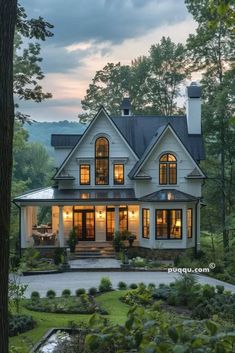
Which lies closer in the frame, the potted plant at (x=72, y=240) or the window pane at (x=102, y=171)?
the potted plant at (x=72, y=240)

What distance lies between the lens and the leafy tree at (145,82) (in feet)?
133

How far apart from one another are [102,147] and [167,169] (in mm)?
4121

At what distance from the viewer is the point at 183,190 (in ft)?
88.9

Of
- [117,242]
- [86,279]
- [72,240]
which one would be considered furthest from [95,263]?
[86,279]

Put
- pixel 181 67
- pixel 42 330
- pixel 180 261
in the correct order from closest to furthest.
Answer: pixel 42 330, pixel 180 261, pixel 181 67

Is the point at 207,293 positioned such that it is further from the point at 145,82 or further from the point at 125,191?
the point at 145,82

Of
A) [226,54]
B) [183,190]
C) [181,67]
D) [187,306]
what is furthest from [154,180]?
[181,67]

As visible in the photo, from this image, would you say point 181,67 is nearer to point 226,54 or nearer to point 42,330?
point 226,54

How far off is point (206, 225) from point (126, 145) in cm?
1155

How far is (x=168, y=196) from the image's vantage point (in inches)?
1022

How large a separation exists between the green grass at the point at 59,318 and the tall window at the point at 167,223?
9.88 m

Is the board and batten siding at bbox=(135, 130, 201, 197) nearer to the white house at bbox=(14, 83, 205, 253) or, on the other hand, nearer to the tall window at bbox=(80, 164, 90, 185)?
the white house at bbox=(14, 83, 205, 253)

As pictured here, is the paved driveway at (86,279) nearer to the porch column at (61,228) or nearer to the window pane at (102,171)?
the porch column at (61,228)

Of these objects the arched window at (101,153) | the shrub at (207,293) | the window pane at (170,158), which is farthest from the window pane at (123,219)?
the shrub at (207,293)
